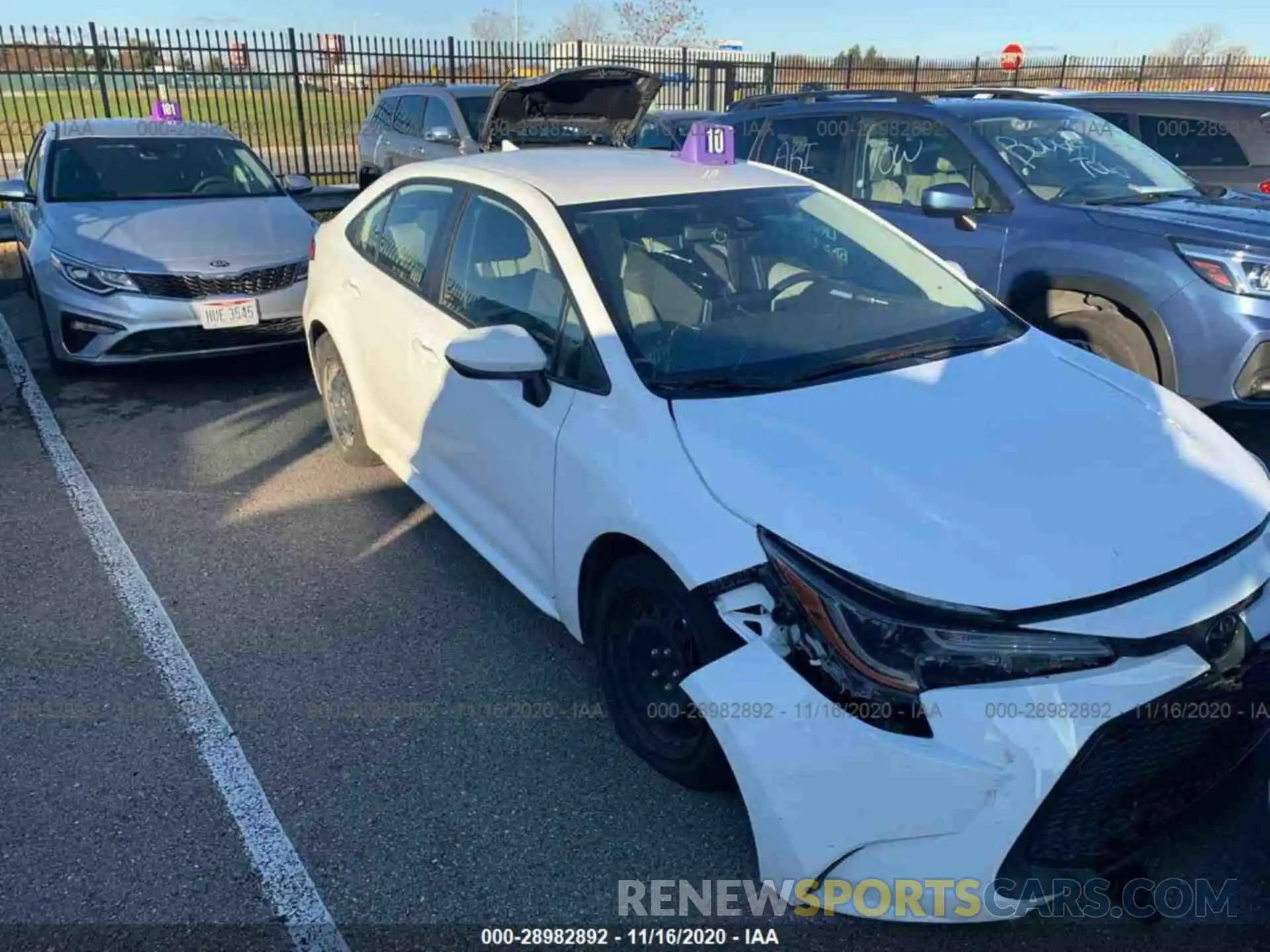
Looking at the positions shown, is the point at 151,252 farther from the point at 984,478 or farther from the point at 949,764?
the point at 949,764

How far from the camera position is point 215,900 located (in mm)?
2408

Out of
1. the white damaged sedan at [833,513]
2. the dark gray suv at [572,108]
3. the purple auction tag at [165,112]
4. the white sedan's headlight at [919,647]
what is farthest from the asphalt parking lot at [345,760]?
the purple auction tag at [165,112]

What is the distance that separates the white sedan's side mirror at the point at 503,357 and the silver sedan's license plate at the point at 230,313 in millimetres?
3593

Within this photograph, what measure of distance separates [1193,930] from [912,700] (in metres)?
1.03

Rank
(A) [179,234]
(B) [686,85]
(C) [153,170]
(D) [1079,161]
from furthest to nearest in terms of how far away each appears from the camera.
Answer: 1. (B) [686,85]
2. (C) [153,170]
3. (A) [179,234]
4. (D) [1079,161]

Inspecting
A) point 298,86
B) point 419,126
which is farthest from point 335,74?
point 419,126

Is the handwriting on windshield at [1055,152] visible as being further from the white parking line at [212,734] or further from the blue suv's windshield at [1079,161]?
the white parking line at [212,734]

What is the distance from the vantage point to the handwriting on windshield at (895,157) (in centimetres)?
597

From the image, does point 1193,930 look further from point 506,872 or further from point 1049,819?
point 506,872

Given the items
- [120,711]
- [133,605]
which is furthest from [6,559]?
[120,711]

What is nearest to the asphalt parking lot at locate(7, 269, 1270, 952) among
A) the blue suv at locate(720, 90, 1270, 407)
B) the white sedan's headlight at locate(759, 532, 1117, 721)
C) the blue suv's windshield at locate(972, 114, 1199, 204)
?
the white sedan's headlight at locate(759, 532, 1117, 721)

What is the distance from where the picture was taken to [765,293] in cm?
324

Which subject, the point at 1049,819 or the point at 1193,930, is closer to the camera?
the point at 1049,819

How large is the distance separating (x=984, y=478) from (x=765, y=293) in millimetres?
1179
